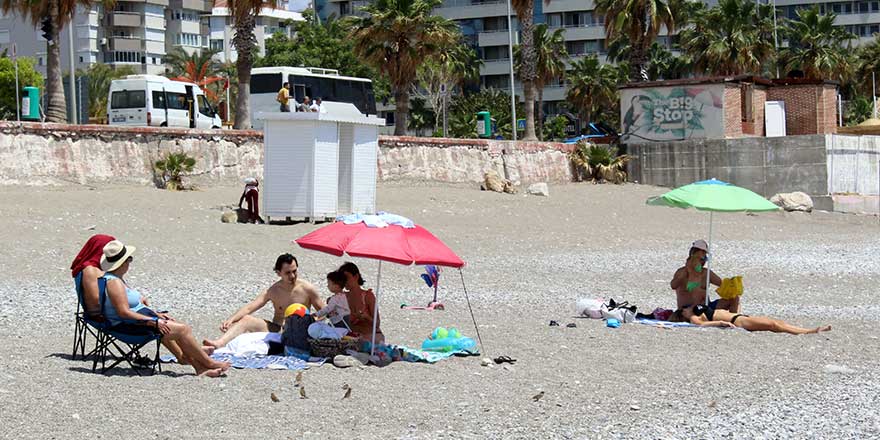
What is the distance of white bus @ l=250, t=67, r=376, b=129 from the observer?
3975 cm

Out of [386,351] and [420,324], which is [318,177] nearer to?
[420,324]

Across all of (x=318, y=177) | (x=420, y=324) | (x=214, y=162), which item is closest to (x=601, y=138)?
(x=214, y=162)

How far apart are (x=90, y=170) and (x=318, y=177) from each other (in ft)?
17.5

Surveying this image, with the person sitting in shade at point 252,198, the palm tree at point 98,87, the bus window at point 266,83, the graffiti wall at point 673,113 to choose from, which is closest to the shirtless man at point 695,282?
the person sitting in shade at point 252,198

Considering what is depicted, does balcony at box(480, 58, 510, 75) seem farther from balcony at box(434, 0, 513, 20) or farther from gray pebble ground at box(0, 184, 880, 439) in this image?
gray pebble ground at box(0, 184, 880, 439)

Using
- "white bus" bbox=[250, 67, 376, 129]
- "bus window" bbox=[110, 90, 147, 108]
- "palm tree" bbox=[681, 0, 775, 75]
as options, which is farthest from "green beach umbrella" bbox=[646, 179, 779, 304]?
"palm tree" bbox=[681, 0, 775, 75]

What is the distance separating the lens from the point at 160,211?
2333 cm

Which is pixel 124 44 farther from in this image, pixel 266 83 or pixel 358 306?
pixel 358 306

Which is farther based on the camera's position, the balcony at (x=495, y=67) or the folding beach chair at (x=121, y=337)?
the balcony at (x=495, y=67)

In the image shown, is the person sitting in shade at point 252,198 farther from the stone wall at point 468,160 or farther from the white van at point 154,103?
the white van at point 154,103

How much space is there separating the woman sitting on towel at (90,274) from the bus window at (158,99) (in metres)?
28.9

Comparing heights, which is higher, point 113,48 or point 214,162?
point 113,48

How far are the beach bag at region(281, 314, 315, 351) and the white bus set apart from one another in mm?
28575

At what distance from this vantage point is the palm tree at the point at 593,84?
7512 centimetres
